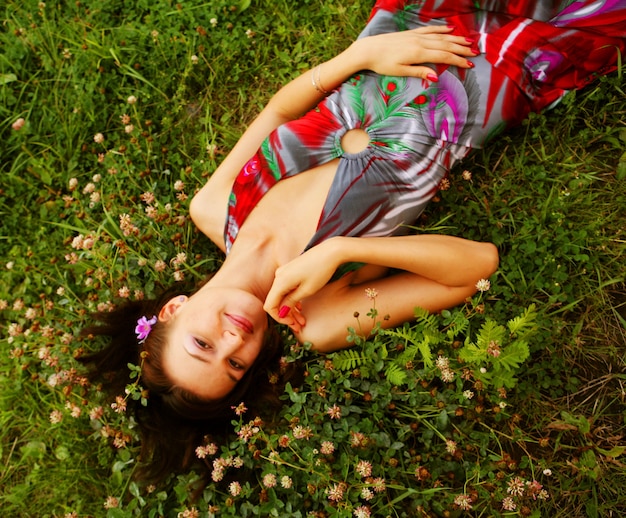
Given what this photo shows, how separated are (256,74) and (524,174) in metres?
2.08

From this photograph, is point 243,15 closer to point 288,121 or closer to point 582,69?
point 288,121

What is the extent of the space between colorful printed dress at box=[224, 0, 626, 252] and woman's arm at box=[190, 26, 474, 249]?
0.24ft

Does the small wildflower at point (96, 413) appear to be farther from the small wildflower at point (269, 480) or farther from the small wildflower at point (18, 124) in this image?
the small wildflower at point (18, 124)

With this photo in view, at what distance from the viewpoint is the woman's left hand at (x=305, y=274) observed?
264cm

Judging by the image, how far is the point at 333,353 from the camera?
282 cm

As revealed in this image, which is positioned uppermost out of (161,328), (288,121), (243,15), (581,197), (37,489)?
(243,15)

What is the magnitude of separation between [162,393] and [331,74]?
212 cm

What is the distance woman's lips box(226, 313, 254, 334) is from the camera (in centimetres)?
263

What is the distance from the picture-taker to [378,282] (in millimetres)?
2887

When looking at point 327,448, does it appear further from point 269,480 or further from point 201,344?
point 201,344

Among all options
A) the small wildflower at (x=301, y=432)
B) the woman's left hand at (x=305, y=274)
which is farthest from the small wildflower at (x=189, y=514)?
the woman's left hand at (x=305, y=274)

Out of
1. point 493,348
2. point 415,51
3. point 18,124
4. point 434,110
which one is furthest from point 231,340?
point 18,124

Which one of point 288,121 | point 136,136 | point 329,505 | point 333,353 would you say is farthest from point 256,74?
point 329,505

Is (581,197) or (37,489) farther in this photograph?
(37,489)
